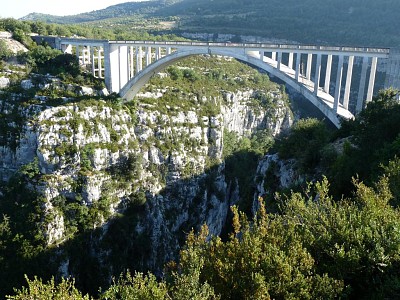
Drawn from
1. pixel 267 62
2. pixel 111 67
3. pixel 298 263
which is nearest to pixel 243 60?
pixel 267 62

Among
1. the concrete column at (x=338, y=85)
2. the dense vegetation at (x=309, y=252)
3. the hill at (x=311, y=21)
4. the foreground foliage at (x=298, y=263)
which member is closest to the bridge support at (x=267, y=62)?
the concrete column at (x=338, y=85)

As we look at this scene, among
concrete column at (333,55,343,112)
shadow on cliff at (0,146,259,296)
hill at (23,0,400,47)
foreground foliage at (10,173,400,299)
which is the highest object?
hill at (23,0,400,47)

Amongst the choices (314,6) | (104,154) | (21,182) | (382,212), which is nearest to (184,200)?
(104,154)

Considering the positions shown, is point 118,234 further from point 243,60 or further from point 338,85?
point 338,85

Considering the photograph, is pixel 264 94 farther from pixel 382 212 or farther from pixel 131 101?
pixel 382 212

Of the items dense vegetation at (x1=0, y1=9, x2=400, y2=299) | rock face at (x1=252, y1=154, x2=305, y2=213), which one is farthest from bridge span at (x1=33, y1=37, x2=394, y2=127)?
rock face at (x1=252, y1=154, x2=305, y2=213)

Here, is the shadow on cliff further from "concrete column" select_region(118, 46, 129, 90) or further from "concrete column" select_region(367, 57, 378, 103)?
"concrete column" select_region(118, 46, 129, 90)

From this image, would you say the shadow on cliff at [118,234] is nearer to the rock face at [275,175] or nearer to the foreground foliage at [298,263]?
the rock face at [275,175]
